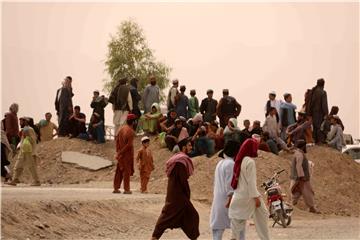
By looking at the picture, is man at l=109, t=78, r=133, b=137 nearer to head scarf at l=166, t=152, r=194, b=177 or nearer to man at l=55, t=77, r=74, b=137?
man at l=55, t=77, r=74, b=137

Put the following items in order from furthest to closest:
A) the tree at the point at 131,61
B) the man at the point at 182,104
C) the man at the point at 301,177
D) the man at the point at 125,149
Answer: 1. the tree at the point at 131,61
2. the man at the point at 182,104
3. the man at the point at 301,177
4. the man at the point at 125,149

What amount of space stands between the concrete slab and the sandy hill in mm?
169

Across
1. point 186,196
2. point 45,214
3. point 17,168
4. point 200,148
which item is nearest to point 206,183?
Answer: point 200,148

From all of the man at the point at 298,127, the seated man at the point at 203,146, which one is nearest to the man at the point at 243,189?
the seated man at the point at 203,146

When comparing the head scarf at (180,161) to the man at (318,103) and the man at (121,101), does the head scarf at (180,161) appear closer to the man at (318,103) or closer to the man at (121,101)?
the man at (121,101)

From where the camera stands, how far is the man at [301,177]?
91.4 ft

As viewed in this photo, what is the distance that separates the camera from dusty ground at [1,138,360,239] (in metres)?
20.1

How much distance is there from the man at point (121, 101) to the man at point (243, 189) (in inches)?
707

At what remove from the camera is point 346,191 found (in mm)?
33938

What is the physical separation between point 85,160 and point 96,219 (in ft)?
44.5

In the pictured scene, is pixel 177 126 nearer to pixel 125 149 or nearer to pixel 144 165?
pixel 144 165

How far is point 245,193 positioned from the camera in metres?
15.9

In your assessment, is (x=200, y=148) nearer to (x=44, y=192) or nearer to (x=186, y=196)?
(x=44, y=192)

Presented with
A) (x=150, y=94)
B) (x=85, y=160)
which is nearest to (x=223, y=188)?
(x=150, y=94)
